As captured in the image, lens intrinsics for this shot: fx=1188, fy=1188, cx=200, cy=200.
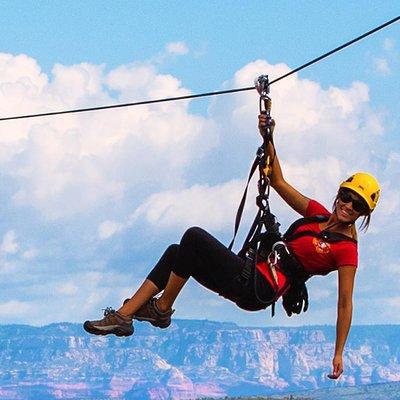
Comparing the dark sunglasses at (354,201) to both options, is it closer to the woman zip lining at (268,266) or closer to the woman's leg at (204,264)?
the woman zip lining at (268,266)

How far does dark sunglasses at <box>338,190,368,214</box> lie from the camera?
15109 mm

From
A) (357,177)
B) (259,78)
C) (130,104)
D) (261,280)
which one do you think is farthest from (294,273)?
(130,104)

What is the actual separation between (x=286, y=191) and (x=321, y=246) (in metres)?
1.38

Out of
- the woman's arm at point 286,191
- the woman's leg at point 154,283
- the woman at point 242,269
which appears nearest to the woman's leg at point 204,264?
the woman at point 242,269

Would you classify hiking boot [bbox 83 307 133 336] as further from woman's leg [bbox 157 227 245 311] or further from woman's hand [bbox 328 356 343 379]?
woman's hand [bbox 328 356 343 379]

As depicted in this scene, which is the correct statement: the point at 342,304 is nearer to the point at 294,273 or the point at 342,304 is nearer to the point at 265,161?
the point at 294,273

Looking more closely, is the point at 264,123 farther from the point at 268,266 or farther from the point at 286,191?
the point at 268,266

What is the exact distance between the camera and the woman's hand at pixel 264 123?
15938 millimetres

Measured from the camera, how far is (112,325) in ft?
51.3

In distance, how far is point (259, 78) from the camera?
52.3ft

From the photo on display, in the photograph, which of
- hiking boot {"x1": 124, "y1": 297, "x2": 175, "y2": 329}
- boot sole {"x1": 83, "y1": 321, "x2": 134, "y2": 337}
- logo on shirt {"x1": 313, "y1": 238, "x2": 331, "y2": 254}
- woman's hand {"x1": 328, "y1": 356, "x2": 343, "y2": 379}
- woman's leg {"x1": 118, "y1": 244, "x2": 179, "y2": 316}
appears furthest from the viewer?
hiking boot {"x1": 124, "y1": 297, "x2": 175, "y2": 329}

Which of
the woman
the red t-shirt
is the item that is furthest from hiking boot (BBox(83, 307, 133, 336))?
the red t-shirt

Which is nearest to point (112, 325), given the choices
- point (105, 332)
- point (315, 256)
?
point (105, 332)

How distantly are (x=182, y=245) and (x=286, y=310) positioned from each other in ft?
6.34
